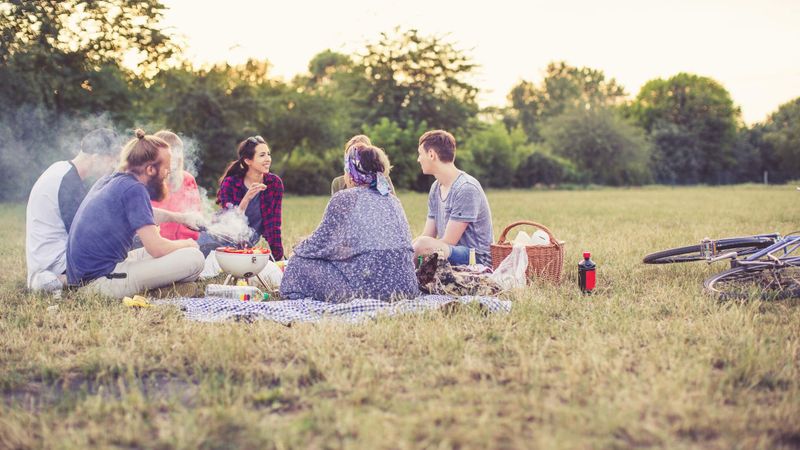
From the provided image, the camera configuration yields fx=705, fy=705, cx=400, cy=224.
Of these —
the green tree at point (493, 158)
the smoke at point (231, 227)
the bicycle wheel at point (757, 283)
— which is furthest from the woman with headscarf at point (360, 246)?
the green tree at point (493, 158)

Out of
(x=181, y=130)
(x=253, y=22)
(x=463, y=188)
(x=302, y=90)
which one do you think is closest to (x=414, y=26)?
(x=302, y=90)

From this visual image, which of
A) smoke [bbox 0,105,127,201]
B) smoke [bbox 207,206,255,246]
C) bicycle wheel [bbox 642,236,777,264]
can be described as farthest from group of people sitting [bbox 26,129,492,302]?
smoke [bbox 0,105,127,201]

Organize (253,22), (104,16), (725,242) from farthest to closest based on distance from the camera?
(253,22) → (104,16) → (725,242)

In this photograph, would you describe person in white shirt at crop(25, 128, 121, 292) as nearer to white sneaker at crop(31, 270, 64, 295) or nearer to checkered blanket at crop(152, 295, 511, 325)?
white sneaker at crop(31, 270, 64, 295)

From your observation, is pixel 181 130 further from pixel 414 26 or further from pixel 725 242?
pixel 725 242

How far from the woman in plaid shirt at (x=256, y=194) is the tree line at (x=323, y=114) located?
16.7 meters

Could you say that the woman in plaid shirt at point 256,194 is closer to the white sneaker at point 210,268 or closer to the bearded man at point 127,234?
the white sneaker at point 210,268

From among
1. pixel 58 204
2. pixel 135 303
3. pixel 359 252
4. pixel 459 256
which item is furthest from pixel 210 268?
pixel 459 256

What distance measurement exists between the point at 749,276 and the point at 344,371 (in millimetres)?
4119

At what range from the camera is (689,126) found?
7594 centimetres

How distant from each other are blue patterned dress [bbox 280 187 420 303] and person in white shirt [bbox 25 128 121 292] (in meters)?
2.24

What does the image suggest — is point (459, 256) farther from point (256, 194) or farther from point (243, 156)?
point (243, 156)

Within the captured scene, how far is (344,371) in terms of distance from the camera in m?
3.80

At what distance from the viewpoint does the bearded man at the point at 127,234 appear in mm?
5844
